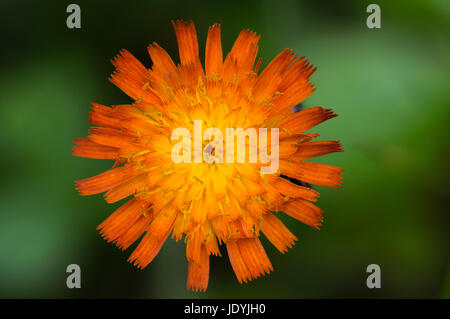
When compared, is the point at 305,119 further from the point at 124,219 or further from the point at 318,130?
the point at 124,219

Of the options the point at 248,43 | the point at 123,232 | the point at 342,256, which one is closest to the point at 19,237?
the point at 123,232

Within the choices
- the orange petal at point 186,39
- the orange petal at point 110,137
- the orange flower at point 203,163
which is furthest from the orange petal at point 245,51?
the orange petal at point 110,137

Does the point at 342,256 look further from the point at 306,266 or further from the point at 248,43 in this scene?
the point at 248,43

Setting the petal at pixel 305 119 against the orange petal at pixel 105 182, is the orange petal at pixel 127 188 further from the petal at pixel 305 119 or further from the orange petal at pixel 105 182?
the petal at pixel 305 119

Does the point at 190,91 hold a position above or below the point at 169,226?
above

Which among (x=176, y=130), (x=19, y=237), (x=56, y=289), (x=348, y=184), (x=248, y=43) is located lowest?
(x=56, y=289)

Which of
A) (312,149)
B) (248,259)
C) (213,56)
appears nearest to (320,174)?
(312,149)

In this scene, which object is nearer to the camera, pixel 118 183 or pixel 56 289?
pixel 118 183
